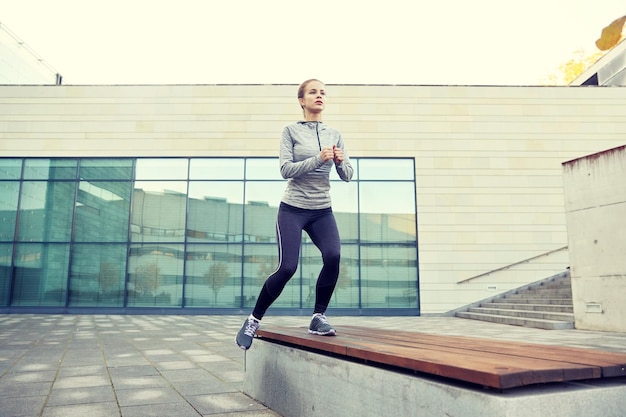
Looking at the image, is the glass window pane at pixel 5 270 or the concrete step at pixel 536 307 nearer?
the concrete step at pixel 536 307

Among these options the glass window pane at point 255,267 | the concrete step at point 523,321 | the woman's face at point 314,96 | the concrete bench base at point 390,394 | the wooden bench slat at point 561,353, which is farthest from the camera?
the glass window pane at point 255,267

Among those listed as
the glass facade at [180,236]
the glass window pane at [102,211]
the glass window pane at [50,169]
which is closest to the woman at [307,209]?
the glass facade at [180,236]

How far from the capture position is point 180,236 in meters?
14.5

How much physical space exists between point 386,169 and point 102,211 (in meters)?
8.96

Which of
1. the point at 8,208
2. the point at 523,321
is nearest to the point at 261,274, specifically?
the point at 523,321

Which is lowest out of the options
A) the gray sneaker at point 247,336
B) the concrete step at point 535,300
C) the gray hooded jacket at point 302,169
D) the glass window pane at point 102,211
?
the concrete step at point 535,300

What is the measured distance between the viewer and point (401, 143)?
14.9 m

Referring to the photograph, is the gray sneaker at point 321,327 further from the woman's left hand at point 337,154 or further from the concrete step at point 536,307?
the concrete step at point 536,307

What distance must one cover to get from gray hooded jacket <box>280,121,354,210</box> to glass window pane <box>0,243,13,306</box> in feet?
46.6

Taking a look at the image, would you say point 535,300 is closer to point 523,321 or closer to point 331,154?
point 523,321

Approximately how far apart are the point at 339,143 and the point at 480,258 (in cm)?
1164

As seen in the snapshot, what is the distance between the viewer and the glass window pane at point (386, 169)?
48.4 feet

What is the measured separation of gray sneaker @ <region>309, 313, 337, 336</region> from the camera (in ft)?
10.3

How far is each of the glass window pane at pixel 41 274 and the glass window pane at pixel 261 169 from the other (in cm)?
604
